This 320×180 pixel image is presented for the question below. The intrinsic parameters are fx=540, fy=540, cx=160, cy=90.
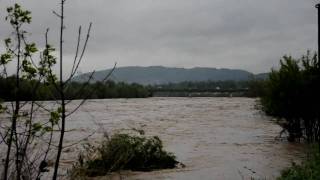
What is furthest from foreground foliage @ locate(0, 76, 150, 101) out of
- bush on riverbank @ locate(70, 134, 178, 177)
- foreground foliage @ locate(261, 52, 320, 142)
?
foreground foliage @ locate(261, 52, 320, 142)

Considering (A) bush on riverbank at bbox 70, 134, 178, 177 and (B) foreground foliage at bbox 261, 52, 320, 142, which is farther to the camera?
(B) foreground foliage at bbox 261, 52, 320, 142

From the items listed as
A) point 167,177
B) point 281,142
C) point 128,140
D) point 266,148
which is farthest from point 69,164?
point 281,142

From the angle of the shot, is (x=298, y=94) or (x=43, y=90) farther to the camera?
(x=298, y=94)

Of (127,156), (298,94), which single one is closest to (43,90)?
(127,156)

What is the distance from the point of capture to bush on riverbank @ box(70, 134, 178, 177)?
42.5ft

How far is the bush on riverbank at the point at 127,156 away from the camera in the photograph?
12945 millimetres

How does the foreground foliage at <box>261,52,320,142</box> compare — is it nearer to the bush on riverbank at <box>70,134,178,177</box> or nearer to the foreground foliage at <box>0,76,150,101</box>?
the bush on riverbank at <box>70,134,178,177</box>

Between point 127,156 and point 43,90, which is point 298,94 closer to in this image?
point 127,156

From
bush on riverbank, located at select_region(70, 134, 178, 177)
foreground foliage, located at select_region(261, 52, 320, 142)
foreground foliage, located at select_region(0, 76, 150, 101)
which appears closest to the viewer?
foreground foliage, located at select_region(0, 76, 150, 101)

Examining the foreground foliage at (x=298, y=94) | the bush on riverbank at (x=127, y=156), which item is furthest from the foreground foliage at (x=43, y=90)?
the foreground foliage at (x=298, y=94)

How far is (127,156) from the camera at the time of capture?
1316 cm

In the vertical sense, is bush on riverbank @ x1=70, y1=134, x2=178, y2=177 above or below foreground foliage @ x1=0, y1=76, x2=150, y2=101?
below

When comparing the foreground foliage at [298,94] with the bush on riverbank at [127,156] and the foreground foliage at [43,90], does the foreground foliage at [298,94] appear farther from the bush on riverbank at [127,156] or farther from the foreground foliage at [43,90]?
the foreground foliage at [43,90]

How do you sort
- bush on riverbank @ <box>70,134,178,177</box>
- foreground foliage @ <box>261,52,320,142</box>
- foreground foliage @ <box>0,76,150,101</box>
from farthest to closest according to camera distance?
1. foreground foliage @ <box>261,52,320,142</box>
2. bush on riverbank @ <box>70,134,178,177</box>
3. foreground foliage @ <box>0,76,150,101</box>
